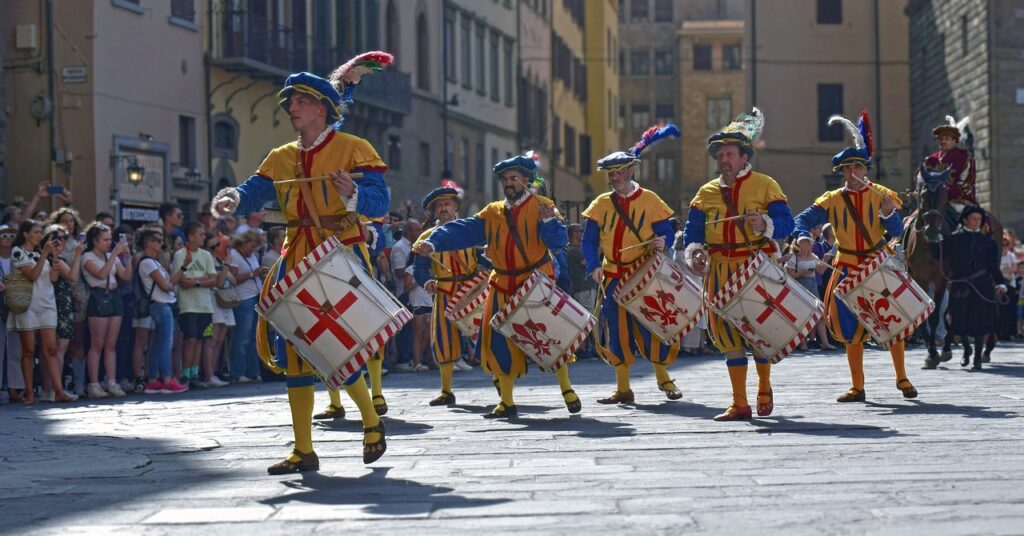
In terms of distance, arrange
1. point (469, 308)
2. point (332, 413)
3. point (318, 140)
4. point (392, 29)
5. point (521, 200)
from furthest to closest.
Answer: point (392, 29) → point (469, 308) → point (332, 413) → point (521, 200) → point (318, 140)

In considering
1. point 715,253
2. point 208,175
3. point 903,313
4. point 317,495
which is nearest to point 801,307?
point 715,253

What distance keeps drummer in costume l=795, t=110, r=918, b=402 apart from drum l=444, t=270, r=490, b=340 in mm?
2923

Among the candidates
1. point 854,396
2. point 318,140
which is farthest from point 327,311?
point 854,396

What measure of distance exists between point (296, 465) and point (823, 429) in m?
3.54

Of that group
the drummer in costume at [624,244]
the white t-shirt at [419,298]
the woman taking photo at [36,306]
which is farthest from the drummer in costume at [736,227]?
the white t-shirt at [419,298]

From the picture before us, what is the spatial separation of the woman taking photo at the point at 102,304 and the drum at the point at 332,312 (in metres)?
8.46

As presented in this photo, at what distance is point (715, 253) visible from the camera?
12.6m

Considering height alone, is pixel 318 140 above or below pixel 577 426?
above

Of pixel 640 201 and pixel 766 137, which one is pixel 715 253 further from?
pixel 766 137

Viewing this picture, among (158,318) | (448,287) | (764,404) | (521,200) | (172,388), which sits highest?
(521,200)

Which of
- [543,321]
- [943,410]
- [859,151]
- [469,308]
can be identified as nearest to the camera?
[943,410]

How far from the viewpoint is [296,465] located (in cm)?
956

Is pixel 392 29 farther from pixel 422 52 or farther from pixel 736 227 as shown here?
pixel 736 227

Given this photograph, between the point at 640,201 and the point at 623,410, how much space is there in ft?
5.44
